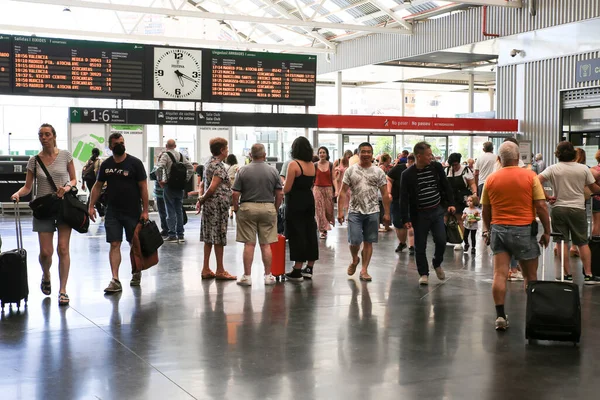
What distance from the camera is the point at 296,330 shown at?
6.28 metres

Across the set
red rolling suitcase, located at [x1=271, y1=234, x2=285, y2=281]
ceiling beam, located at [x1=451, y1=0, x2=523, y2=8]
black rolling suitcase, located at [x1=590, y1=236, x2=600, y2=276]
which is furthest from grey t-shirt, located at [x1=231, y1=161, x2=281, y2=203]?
ceiling beam, located at [x1=451, y1=0, x2=523, y2=8]

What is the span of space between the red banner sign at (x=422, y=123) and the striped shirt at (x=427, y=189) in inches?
451

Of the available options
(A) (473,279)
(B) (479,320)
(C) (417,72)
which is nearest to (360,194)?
(A) (473,279)

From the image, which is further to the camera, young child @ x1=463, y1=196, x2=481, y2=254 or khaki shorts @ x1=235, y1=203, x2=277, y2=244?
young child @ x1=463, y1=196, x2=481, y2=254

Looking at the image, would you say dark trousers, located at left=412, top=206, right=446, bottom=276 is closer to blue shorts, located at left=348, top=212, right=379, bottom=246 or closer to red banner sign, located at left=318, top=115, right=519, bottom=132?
blue shorts, located at left=348, top=212, right=379, bottom=246

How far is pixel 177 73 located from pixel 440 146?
10.8m

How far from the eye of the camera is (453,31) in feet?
80.1

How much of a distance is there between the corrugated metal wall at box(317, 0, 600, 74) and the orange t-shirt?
15.4 m

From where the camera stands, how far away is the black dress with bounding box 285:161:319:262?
28.2 ft

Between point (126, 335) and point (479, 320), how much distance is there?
3.11m

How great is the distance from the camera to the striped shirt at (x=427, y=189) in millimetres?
8438

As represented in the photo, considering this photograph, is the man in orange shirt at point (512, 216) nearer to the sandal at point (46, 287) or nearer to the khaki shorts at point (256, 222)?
the khaki shorts at point (256, 222)

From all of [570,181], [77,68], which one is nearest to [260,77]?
[77,68]

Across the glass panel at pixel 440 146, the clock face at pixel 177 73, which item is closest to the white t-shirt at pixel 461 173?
the clock face at pixel 177 73
